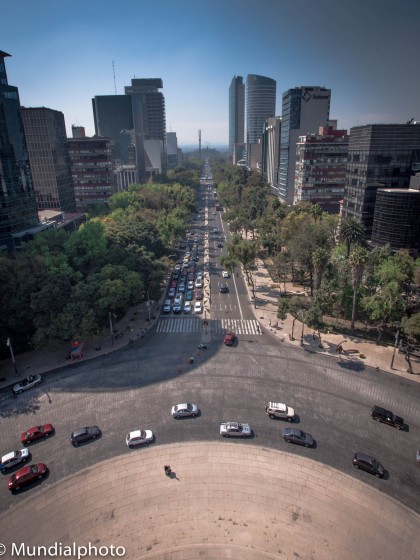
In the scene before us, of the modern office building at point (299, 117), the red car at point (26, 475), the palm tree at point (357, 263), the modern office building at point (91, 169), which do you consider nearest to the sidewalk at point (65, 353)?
the red car at point (26, 475)

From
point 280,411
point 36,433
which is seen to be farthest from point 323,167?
point 36,433

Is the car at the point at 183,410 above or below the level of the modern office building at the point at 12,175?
below

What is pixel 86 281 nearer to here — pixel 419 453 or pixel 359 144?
pixel 419 453

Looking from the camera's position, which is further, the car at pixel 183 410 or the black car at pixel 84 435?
the car at pixel 183 410

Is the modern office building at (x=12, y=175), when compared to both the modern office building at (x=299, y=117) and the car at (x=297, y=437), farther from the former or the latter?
the modern office building at (x=299, y=117)

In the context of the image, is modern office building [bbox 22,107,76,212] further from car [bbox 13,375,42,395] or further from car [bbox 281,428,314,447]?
car [bbox 281,428,314,447]

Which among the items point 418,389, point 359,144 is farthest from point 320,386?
point 359,144
